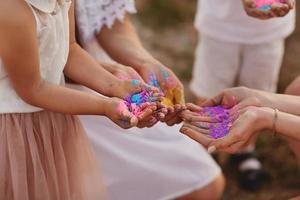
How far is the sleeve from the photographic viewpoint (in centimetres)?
166

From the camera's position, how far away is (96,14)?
66.2 inches

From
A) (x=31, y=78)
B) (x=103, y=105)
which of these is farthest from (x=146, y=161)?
(x=31, y=78)

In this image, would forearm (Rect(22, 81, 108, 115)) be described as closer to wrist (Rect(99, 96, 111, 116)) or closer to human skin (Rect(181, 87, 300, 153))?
wrist (Rect(99, 96, 111, 116))

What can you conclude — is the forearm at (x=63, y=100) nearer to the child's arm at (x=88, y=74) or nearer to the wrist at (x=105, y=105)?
the wrist at (x=105, y=105)

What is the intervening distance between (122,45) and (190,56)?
126cm

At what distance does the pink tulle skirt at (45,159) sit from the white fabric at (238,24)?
0.82 m

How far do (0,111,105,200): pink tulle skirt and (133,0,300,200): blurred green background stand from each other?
878mm

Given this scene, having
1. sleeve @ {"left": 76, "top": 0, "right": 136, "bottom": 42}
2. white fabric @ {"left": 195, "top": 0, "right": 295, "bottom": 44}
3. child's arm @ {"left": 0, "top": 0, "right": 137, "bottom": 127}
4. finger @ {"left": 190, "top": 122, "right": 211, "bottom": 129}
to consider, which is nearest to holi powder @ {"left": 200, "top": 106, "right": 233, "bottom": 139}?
finger @ {"left": 190, "top": 122, "right": 211, "bottom": 129}

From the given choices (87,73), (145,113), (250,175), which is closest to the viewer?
(145,113)

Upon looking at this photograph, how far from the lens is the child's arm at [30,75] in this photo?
1.16m

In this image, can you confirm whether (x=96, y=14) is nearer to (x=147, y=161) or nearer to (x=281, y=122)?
(x=147, y=161)

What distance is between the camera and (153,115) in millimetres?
1376

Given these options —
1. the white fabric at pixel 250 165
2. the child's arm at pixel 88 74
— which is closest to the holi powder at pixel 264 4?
the child's arm at pixel 88 74

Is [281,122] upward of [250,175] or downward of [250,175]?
upward
